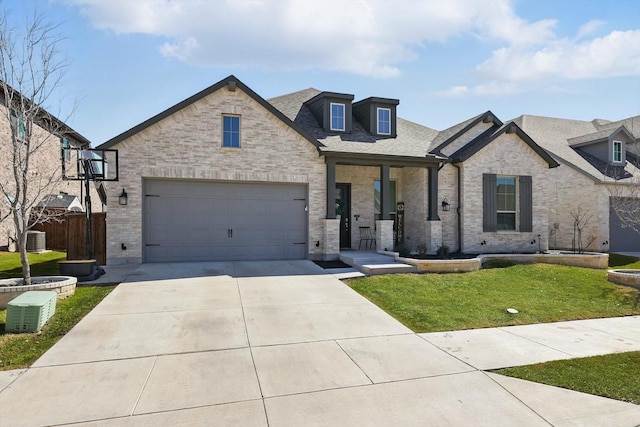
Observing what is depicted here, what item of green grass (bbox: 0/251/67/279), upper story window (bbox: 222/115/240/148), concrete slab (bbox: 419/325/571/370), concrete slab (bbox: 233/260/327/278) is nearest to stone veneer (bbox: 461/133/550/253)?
concrete slab (bbox: 233/260/327/278)

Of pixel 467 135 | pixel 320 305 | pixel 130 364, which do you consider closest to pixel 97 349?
pixel 130 364

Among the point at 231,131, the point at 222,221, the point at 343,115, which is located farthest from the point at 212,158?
the point at 343,115

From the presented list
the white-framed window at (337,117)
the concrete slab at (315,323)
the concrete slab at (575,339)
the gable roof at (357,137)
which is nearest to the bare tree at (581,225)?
Answer: the gable roof at (357,137)

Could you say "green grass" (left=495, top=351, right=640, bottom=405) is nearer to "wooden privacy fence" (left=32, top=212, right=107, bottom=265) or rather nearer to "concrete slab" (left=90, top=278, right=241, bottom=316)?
"concrete slab" (left=90, top=278, right=241, bottom=316)

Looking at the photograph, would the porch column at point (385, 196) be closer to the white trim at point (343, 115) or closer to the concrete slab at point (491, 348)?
the white trim at point (343, 115)

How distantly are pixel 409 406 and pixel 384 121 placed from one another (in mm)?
13993

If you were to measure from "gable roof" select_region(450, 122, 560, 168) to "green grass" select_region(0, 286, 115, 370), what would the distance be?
13.2 meters

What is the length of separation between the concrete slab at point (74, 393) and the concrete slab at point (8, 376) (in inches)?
2.8

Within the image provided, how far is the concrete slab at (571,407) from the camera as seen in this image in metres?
3.91

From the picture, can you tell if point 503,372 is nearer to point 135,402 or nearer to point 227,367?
point 227,367

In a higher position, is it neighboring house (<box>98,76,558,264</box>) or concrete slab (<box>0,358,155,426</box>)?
neighboring house (<box>98,76,558,264</box>)

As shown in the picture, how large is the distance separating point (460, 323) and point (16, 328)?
766cm

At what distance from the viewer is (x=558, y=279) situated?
11367 millimetres

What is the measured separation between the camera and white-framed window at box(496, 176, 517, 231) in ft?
52.3
